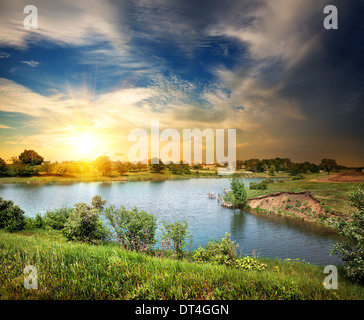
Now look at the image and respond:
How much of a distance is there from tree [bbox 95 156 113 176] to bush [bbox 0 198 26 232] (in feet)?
338

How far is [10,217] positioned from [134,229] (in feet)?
52.3

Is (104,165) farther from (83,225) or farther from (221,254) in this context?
(221,254)

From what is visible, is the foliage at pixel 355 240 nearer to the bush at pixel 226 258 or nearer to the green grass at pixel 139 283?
the green grass at pixel 139 283

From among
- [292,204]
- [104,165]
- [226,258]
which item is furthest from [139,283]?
[104,165]

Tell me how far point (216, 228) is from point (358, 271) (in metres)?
18.9

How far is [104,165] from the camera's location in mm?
121938

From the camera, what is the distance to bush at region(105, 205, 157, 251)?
13875 mm


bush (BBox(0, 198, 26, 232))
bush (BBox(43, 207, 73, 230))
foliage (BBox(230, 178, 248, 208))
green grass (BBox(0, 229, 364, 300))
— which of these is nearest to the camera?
green grass (BBox(0, 229, 364, 300))

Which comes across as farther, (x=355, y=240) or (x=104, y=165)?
(x=104, y=165)

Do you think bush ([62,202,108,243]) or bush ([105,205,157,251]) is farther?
bush ([62,202,108,243])

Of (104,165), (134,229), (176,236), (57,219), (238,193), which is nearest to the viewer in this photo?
(176,236)

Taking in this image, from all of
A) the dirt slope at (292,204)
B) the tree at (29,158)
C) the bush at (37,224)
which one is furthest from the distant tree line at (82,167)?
the bush at (37,224)

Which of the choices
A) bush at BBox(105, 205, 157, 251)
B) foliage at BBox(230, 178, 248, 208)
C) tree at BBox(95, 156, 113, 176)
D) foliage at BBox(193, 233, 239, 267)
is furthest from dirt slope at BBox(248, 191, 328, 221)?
tree at BBox(95, 156, 113, 176)

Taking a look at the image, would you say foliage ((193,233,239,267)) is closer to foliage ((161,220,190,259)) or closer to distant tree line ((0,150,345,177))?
foliage ((161,220,190,259))
